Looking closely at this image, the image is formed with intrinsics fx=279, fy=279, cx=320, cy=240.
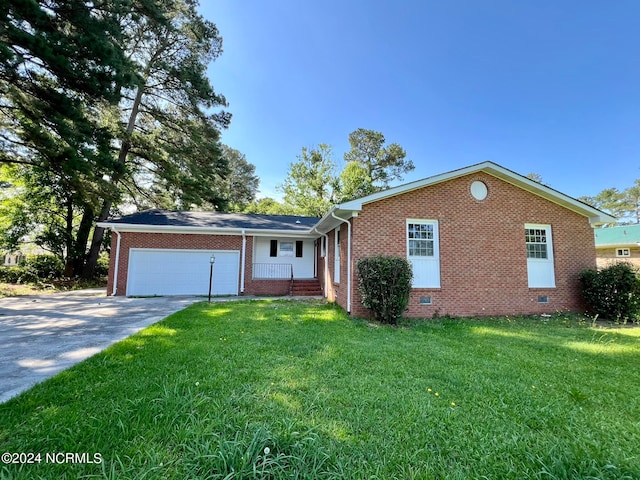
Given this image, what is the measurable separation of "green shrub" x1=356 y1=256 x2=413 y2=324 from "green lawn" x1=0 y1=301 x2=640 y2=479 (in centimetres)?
191

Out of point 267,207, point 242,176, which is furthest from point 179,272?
point 242,176

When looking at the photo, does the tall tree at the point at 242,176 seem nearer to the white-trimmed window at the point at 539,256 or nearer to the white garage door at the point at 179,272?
the white garage door at the point at 179,272

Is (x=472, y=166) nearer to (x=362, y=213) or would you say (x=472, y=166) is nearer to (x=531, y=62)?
(x=362, y=213)

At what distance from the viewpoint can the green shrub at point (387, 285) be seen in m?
7.06

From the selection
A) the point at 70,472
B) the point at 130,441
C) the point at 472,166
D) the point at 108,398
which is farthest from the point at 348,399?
the point at 472,166

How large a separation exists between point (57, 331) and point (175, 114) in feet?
52.8

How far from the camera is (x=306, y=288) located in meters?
13.1

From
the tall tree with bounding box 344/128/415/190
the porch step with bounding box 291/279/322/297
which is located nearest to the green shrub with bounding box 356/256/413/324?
the porch step with bounding box 291/279/322/297

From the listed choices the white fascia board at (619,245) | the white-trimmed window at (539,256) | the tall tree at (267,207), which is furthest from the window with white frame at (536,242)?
the tall tree at (267,207)

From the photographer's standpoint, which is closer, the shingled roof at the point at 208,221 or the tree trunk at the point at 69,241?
the shingled roof at the point at 208,221

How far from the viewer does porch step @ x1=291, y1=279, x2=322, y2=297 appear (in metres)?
13.0

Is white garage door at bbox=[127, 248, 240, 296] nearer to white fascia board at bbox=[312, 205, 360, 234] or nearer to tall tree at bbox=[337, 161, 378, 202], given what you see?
white fascia board at bbox=[312, 205, 360, 234]

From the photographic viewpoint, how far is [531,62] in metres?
11.5

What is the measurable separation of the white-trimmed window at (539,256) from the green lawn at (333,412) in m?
3.90
